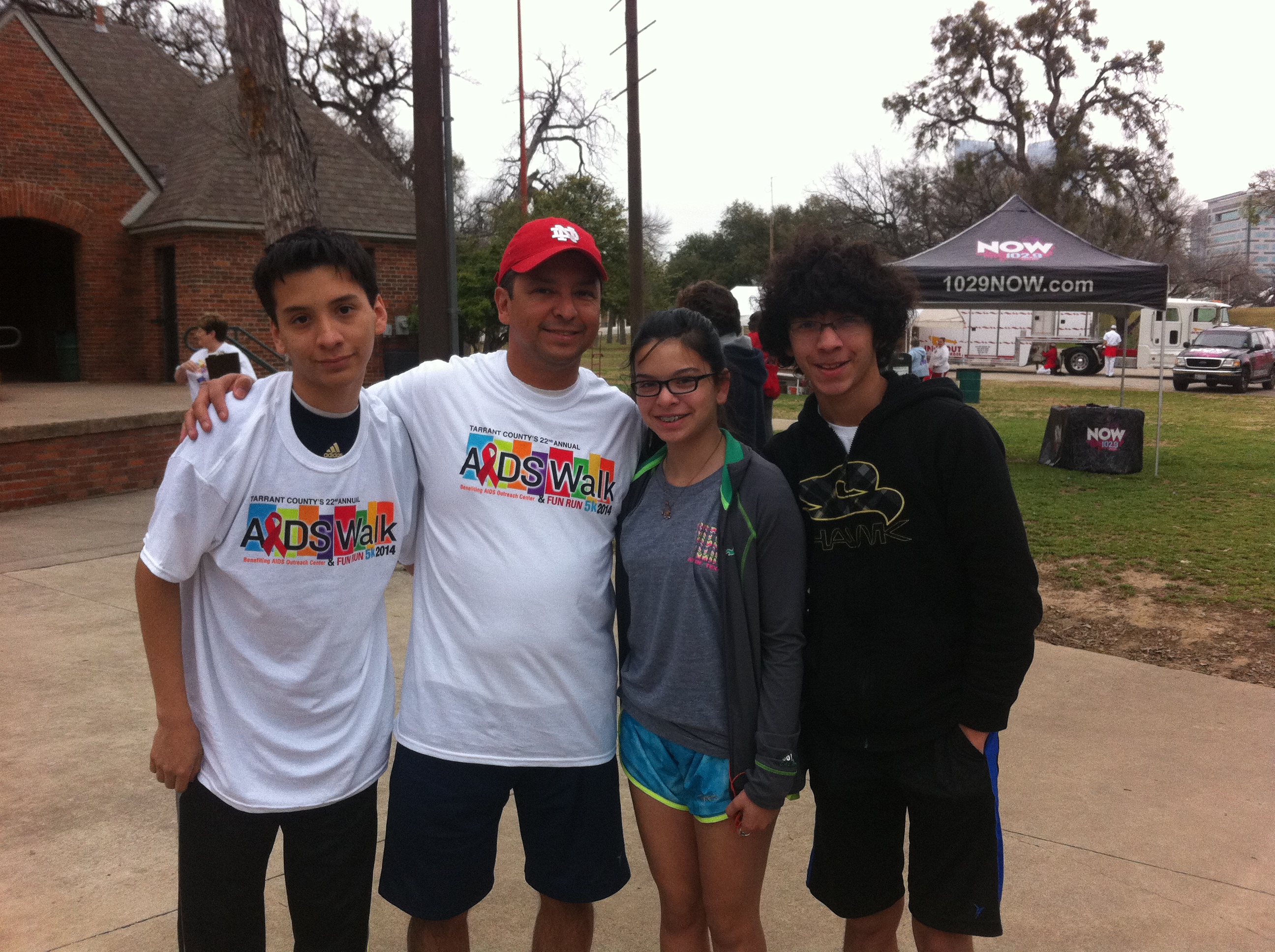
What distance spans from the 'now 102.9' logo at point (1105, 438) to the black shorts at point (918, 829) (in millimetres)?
10727

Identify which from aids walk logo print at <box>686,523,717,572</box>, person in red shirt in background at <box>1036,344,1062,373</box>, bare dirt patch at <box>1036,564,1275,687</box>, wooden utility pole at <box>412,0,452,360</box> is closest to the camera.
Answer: aids walk logo print at <box>686,523,717,572</box>

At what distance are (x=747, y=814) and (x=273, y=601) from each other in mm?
1089

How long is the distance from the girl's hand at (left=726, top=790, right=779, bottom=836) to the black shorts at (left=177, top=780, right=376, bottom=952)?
2.71 ft

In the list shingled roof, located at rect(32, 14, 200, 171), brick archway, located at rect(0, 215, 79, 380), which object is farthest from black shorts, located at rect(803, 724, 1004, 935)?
shingled roof, located at rect(32, 14, 200, 171)

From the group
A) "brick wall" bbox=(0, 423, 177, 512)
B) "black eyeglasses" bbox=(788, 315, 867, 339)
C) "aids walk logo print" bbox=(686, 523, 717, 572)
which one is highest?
"black eyeglasses" bbox=(788, 315, 867, 339)

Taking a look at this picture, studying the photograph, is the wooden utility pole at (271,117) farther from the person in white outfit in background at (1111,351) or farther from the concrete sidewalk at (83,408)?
the person in white outfit in background at (1111,351)

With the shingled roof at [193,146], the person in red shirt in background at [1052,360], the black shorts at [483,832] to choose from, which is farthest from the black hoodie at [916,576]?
the person in red shirt in background at [1052,360]

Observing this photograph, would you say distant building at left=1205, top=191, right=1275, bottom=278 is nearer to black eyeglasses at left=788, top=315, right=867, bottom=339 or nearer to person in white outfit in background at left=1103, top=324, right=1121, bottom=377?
person in white outfit in background at left=1103, top=324, right=1121, bottom=377

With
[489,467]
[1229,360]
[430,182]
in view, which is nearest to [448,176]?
[430,182]

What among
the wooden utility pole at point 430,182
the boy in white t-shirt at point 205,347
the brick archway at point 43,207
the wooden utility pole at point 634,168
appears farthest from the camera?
the brick archway at point 43,207

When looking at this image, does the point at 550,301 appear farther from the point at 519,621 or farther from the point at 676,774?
the point at 676,774

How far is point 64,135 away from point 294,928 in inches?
689

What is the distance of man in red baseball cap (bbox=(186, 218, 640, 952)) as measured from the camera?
2.17 meters

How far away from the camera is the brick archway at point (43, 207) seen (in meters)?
15.2
